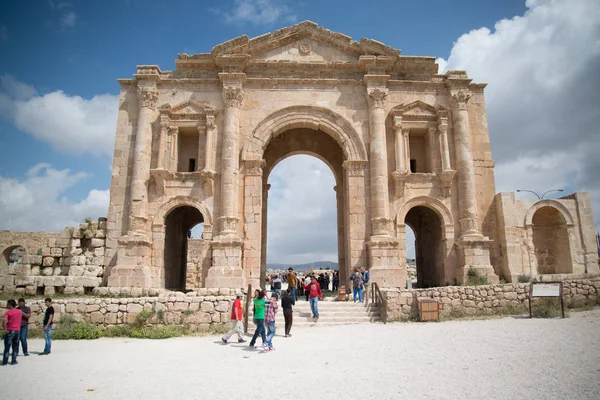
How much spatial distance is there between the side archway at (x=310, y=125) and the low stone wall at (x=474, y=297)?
6678 mm

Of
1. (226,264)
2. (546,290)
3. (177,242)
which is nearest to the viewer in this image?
(546,290)

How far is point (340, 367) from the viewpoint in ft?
24.0

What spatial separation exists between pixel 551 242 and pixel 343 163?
32.9 ft

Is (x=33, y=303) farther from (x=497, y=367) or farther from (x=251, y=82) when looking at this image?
(x=497, y=367)

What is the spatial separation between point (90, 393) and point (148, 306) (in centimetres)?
648

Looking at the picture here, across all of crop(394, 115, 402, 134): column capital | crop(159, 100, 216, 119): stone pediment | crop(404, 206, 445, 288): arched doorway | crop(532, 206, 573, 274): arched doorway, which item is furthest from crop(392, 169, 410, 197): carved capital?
crop(159, 100, 216, 119): stone pediment

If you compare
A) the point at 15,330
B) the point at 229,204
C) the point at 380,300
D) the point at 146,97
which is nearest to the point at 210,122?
the point at 146,97

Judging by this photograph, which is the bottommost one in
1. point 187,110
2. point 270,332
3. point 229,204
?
point 270,332

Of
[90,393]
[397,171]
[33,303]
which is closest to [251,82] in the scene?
[397,171]

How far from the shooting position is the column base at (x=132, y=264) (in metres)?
15.8

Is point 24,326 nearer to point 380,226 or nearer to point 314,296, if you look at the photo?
point 314,296

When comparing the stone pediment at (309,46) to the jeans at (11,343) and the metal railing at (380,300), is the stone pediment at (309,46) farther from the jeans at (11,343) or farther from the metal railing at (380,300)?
the jeans at (11,343)

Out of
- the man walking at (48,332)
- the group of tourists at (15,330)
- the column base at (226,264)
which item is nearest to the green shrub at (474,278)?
the column base at (226,264)

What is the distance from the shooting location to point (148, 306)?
12.4 metres
